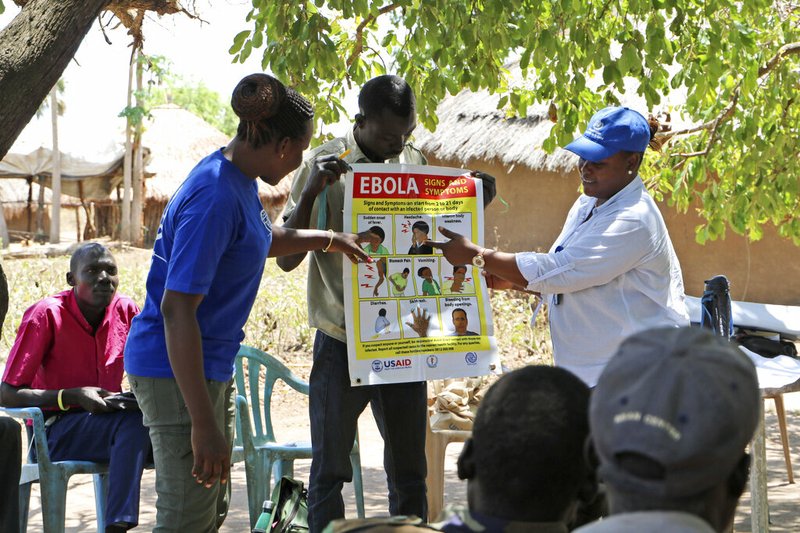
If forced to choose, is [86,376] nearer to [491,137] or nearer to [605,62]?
[605,62]

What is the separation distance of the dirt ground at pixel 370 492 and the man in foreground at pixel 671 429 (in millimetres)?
3667

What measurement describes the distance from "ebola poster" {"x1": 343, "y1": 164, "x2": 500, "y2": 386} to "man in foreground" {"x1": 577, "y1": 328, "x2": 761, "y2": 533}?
197cm

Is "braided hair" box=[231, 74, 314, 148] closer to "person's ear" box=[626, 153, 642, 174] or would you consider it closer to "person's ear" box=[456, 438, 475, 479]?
"person's ear" box=[626, 153, 642, 174]

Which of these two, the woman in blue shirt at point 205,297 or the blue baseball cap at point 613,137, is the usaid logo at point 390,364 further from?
the blue baseball cap at point 613,137

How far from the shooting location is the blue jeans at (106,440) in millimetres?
3969

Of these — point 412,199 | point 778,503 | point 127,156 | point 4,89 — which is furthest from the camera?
point 127,156

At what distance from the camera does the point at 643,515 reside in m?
A: 1.40

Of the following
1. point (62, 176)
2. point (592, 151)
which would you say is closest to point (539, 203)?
point (592, 151)

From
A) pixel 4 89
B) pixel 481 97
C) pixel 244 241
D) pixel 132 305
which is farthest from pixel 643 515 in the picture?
pixel 481 97

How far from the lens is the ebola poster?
11.2ft

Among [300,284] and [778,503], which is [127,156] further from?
[778,503]

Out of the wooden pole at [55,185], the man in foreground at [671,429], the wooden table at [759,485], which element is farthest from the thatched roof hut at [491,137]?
the wooden pole at [55,185]

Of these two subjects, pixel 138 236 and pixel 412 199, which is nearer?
pixel 412 199

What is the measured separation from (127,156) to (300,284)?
12.9 m
